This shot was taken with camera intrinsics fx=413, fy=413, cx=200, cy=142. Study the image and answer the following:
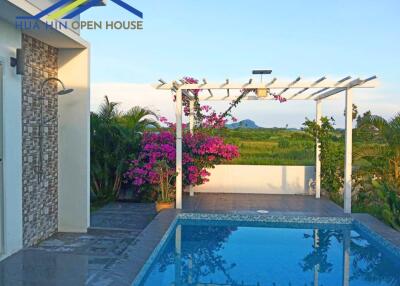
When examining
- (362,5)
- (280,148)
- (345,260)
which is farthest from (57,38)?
(280,148)

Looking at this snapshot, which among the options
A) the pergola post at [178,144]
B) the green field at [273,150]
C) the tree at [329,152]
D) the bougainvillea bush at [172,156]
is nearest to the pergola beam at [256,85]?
the pergola post at [178,144]

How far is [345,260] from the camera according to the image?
22.3 ft

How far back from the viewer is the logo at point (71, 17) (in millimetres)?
5558

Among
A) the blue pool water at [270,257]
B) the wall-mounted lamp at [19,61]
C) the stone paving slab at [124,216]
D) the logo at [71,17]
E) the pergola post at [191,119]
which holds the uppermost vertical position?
the logo at [71,17]

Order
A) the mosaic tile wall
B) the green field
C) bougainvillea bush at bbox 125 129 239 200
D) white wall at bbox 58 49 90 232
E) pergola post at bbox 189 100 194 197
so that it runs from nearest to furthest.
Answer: the mosaic tile wall, white wall at bbox 58 49 90 232, bougainvillea bush at bbox 125 129 239 200, pergola post at bbox 189 100 194 197, the green field

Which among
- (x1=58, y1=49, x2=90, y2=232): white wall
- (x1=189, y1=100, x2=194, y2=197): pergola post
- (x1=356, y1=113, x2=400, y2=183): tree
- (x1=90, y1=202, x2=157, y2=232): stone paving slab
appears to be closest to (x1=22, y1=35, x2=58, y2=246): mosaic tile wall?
(x1=58, y1=49, x2=90, y2=232): white wall

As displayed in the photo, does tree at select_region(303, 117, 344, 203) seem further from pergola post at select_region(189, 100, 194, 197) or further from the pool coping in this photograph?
pergola post at select_region(189, 100, 194, 197)

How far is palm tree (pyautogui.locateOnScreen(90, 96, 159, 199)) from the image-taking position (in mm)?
10844

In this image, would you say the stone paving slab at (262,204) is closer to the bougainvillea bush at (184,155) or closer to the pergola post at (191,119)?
the pergola post at (191,119)

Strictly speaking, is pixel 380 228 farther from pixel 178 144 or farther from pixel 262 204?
pixel 178 144

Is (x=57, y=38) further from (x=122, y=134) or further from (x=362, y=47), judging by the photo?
(x=362, y=47)

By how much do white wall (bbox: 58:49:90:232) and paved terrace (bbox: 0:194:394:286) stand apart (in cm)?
38

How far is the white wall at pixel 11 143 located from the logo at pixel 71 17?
1.04 ft

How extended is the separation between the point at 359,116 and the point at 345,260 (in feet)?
15.6
